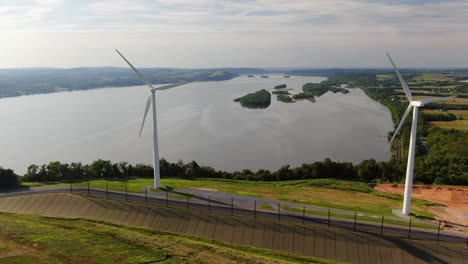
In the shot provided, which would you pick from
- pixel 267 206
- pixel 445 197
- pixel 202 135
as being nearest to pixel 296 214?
pixel 267 206

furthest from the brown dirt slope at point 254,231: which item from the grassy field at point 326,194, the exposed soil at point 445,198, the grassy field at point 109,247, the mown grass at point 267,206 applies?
the exposed soil at point 445,198

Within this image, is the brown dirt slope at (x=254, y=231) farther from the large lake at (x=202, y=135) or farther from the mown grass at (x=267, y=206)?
the large lake at (x=202, y=135)

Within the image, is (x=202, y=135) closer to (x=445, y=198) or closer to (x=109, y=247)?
(x=445, y=198)

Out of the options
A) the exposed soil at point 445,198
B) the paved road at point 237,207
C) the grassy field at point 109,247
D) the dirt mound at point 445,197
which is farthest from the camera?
the dirt mound at point 445,197

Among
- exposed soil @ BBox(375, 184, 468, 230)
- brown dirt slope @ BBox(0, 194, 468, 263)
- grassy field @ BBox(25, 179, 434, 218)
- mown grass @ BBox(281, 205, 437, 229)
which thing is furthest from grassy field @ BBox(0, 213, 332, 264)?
exposed soil @ BBox(375, 184, 468, 230)

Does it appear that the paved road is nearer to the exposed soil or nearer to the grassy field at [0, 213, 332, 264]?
the grassy field at [0, 213, 332, 264]

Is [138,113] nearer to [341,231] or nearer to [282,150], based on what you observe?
[282,150]
